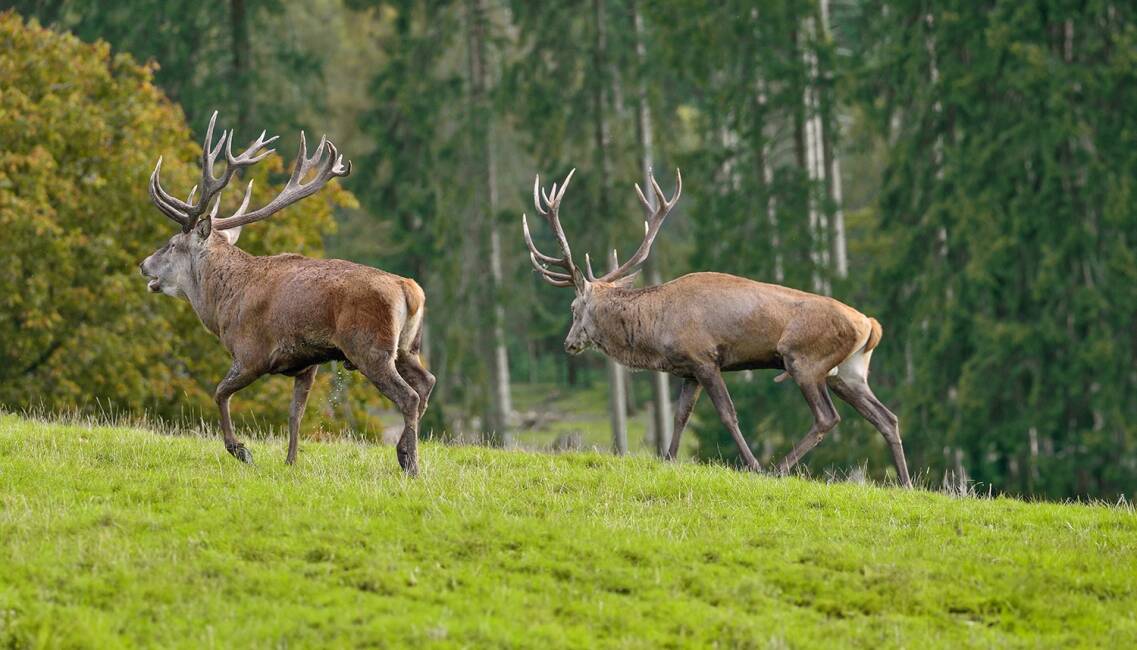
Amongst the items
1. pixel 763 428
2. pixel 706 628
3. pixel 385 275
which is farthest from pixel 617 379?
pixel 706 628

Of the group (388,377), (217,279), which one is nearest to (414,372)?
(388,377)

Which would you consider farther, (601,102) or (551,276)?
(601,102)

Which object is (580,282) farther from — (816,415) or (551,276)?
(816,415)

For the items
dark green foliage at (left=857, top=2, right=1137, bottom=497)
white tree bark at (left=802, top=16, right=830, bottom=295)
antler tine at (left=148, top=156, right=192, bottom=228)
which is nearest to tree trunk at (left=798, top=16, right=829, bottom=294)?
white tree bark at (left=802, top=16, right=830, bottom=295)

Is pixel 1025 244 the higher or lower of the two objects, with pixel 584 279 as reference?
lower

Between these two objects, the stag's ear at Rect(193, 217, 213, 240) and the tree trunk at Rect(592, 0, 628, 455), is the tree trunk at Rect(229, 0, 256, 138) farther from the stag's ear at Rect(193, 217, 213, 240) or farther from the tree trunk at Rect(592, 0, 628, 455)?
the stag's ear at Rect(193, 217, 213, 240)

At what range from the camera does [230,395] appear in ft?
42.9

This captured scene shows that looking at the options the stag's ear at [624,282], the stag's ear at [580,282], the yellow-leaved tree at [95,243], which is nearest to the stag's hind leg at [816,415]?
the stag's ear at [624,282]

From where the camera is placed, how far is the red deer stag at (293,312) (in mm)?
12594

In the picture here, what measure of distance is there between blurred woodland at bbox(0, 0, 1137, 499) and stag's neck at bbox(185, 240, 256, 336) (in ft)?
19.2

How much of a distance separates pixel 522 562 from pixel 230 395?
3770 millimetres

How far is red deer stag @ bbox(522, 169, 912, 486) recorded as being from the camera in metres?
14.5

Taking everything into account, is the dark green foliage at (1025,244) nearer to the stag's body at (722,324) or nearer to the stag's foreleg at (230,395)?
the stag's body at (722,324)

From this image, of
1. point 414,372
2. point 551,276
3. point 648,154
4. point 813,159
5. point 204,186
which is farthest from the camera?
point 648,154
